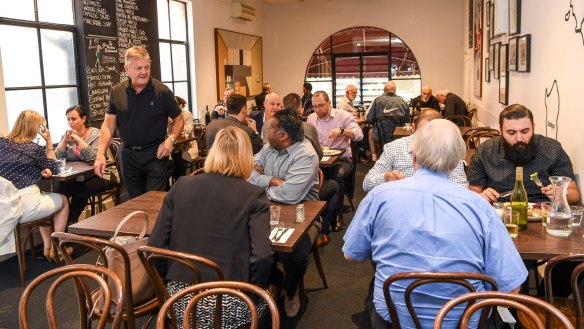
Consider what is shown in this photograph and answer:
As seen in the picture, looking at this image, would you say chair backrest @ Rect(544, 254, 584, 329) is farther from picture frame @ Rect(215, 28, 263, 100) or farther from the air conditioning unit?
the air conditioning unit

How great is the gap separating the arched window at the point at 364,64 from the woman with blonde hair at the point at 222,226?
989 cm

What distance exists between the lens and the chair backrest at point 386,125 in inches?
309

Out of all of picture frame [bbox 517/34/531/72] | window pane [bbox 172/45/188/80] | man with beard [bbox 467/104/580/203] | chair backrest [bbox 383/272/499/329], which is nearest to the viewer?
chair backrest [bbox 383/272/499/329]

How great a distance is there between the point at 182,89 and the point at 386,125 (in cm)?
317

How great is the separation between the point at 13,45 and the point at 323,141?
308 centimetres

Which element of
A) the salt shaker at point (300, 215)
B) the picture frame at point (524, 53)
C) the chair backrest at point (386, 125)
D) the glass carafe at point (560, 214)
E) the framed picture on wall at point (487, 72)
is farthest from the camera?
the chair backrest at point (386, 125)

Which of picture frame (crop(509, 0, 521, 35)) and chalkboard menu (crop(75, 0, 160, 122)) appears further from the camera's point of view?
chalkboard menu (crop(75, 0, 160, 122))

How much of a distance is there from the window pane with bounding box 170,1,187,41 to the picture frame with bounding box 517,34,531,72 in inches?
199

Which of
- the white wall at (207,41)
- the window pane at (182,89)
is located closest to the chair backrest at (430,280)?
the window pane at (182,89)

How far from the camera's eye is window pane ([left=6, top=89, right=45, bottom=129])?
491 centimetres

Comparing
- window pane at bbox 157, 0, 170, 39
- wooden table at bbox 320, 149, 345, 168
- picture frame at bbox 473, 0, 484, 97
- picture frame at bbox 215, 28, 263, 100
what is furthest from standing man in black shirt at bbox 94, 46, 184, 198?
picture frame at bbox 473, 0, 484, 97

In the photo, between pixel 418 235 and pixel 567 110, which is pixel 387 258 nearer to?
pixel 418 235

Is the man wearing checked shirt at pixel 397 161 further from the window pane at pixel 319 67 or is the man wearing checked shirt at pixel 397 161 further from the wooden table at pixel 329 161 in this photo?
the window pane at pixel 319 67

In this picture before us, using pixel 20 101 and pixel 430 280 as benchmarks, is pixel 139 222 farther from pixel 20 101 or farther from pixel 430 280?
pixel 20 101
